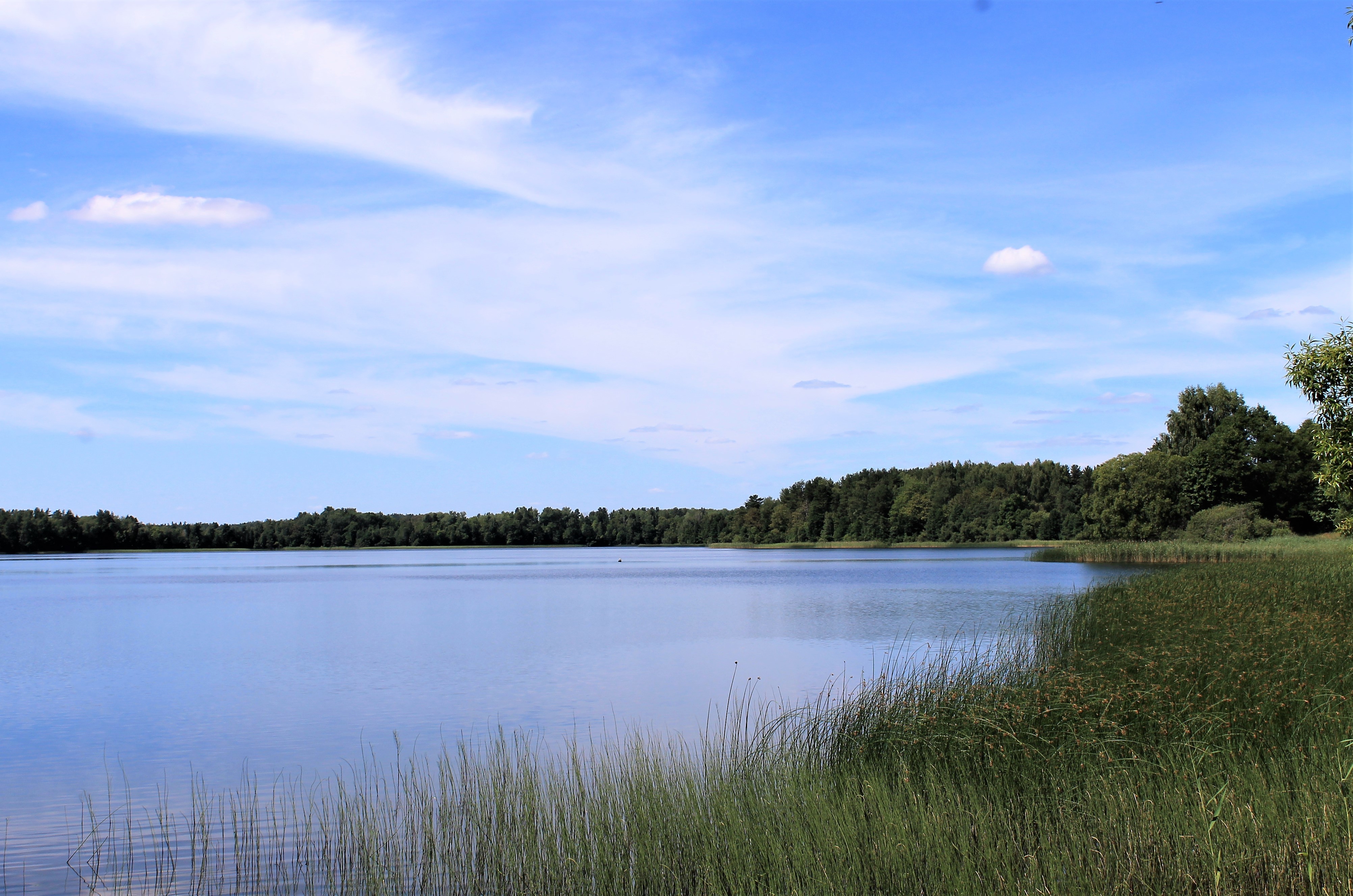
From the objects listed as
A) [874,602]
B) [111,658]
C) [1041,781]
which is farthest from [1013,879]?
[874,602]

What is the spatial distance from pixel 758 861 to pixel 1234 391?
7956cm

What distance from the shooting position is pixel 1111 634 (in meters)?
14.1

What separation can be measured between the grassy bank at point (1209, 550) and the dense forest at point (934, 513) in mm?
3321

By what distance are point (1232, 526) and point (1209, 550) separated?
1274 centimetres

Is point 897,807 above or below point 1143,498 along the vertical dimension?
below

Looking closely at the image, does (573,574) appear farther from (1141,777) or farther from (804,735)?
(1141,777)

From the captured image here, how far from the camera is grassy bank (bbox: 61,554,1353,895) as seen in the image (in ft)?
16.4

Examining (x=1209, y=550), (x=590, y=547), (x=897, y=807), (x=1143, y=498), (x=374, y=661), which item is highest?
(x=1143, y=498)

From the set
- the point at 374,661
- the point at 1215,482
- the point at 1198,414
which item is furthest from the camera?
the point at 1198,414

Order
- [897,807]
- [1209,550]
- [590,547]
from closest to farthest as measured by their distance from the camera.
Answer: [897,807] < [1209,550] < [590,547]

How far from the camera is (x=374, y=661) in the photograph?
19.7m

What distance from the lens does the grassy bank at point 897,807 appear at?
5.00 meters

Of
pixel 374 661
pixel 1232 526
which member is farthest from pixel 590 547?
pixel 374 661

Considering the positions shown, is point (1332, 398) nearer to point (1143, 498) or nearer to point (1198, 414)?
point (1143, 498)
